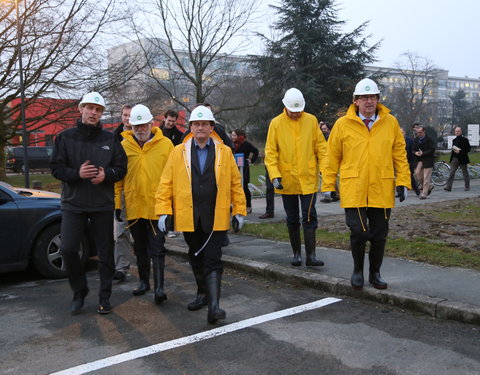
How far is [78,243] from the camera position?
470cm

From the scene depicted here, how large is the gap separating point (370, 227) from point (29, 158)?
116 feet

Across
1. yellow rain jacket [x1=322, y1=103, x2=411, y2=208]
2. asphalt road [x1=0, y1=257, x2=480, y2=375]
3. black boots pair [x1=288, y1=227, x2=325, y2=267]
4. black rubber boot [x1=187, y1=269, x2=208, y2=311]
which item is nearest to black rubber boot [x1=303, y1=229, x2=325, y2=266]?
black boots pair [x1=288, y1=227, x2=325, y2=267]

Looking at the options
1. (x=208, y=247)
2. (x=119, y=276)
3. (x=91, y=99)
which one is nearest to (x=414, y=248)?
(x=208, y=247)

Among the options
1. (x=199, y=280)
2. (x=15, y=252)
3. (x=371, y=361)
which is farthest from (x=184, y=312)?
(x=15, y=252)

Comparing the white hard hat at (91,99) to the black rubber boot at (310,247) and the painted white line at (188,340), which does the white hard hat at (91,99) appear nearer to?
the painted white line at (188,340)

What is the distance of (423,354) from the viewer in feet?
11.6

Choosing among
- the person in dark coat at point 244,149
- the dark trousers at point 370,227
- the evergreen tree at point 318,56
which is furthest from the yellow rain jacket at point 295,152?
the evergreen tree at point 318,56

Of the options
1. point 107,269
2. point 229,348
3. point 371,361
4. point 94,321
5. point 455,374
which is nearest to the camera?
point 455,374

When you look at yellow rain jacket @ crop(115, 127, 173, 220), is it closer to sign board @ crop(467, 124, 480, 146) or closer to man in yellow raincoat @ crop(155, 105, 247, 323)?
man in yellow raincoat @ crop(155, 105, 247, 323)

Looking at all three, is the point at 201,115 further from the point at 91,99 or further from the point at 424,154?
the point at 424,154

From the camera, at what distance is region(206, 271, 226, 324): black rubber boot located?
13.9 ft

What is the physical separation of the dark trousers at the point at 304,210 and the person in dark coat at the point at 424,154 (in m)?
8.08

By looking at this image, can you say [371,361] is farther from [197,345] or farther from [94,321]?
[94,321]

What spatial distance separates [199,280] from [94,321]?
105 centimetres
